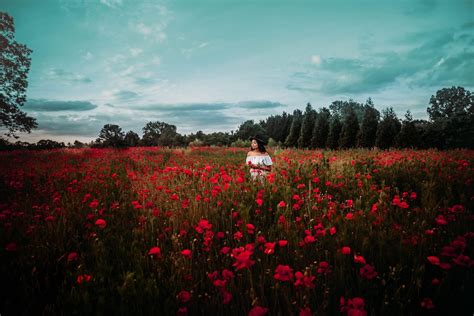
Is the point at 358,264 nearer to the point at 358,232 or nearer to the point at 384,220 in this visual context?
the point at 358,232

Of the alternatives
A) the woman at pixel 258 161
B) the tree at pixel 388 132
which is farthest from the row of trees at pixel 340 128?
the woman at pixel 258 161

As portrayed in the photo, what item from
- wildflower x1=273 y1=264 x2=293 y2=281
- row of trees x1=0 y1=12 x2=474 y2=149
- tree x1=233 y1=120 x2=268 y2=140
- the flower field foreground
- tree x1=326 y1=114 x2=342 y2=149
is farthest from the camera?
tree x1=233 y1=120 x2=268 y2=140

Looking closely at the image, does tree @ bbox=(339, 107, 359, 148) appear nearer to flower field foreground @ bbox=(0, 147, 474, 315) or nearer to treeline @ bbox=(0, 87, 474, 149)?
treeline @ bbox=(0, 87, 474, 149)

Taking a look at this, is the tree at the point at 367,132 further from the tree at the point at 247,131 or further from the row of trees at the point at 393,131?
the tree at the point at 247,131

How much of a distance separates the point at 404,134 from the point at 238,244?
2731 centimetres

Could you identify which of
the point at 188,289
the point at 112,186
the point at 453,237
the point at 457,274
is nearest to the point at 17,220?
the point at 112,186

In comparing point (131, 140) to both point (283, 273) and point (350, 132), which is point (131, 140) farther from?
point (283, 273)

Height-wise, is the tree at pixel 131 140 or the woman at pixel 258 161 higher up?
the tree at pixel 131 140

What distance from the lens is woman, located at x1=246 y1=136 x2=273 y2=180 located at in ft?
18.4

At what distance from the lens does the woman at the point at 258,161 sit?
18.4 feet

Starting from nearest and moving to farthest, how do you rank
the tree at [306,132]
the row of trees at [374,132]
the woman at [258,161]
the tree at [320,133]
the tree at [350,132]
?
1. the woman at [258,161]
2. the row of trees at [374,132]
3. the tree at [350,132]
4. the tree at [320,133]
5. the tree at [306,132]

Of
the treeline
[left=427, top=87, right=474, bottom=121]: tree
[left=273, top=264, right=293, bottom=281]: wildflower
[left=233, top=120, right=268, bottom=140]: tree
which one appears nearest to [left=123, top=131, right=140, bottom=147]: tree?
the treeline

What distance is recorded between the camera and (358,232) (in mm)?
2725

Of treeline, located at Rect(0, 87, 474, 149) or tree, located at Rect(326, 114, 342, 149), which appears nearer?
treeline, located at Rect(0, 87, 474, 149)
